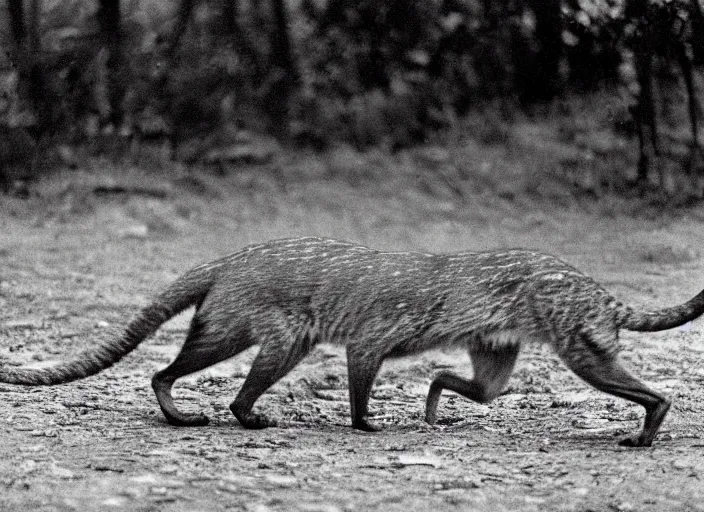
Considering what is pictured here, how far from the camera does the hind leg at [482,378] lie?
639 cm

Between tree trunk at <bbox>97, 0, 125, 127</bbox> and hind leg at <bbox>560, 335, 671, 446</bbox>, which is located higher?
tree trunk at <bbox>97, 0, 125, 127</bbox>

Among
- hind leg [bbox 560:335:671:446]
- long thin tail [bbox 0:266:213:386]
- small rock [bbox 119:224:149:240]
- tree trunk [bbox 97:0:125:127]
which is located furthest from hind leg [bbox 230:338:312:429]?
tree trunk [bbox 97:0:125:127]

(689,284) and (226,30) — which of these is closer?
(689,284)

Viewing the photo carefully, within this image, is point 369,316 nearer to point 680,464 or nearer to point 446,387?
point 446,387

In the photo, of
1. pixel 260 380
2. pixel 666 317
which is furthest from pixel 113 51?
pixel 666 317

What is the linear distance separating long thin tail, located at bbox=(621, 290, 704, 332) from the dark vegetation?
6193mm

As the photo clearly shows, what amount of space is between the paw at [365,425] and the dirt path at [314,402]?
0.23 feet

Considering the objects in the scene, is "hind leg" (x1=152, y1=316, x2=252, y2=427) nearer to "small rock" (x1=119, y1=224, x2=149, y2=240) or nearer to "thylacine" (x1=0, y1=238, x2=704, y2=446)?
"thylacine" (x1=0, y1=238, x2=704, y2=446)

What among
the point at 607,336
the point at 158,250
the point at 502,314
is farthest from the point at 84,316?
the point at 607,336

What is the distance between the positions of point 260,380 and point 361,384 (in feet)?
1.81

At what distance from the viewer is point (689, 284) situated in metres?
9.77

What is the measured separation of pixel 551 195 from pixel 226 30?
3965 millimetres

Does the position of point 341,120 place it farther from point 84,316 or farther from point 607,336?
point 607,336

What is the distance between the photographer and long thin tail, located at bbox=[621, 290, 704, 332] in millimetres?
5953
